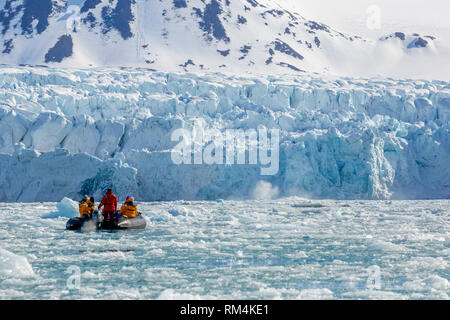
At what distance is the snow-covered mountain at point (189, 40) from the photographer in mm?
70375

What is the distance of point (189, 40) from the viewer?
76062 mm

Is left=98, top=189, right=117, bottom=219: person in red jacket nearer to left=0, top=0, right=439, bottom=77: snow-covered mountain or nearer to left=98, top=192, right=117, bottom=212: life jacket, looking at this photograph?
left=98, top=192, right=117, bottom=212: life jacket

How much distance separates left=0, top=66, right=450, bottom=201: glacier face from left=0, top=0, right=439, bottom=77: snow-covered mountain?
109 ft

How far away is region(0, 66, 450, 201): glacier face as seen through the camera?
26000 mm

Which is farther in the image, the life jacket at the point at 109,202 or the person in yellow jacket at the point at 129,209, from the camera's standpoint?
the person in yellow jacket at the point at 129,209

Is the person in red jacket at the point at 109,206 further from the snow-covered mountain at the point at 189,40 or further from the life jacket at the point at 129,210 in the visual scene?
the snow-covered mountain at the point at 189,40

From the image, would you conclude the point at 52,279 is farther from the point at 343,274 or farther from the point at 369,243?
the point at 369,243

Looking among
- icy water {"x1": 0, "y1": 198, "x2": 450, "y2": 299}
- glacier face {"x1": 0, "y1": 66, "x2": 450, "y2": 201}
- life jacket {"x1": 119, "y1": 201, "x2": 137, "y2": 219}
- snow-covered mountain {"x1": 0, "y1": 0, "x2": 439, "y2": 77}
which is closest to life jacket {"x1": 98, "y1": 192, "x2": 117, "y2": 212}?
life jacket {"x1": 119, "y1": 201, "x2": 137, "y2": 219}

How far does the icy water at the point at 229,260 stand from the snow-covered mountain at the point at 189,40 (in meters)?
53.1

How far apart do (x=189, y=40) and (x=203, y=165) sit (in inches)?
2021

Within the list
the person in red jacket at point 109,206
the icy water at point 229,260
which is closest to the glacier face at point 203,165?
the icy water at point 229,260

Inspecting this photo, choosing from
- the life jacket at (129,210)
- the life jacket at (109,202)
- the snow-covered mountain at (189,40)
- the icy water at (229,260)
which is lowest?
the icy water at (229,260)

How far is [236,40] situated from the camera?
77.4 m
